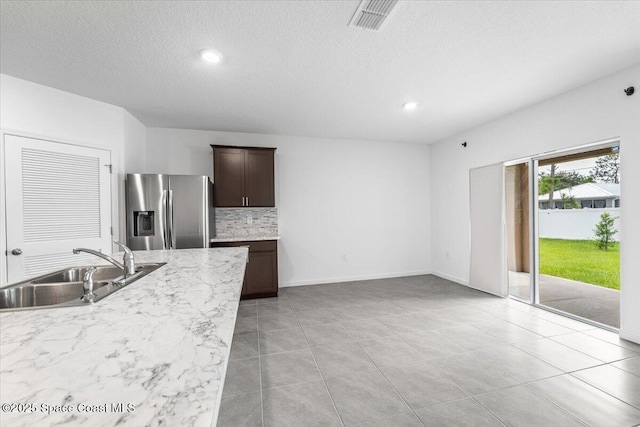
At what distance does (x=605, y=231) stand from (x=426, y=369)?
261 cm

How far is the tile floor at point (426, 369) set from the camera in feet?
5.89

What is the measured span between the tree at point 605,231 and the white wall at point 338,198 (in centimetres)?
273

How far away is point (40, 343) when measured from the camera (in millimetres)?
820

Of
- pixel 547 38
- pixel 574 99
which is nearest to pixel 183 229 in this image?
pixel 547 38

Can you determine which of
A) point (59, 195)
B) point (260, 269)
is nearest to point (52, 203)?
point (59, 195)

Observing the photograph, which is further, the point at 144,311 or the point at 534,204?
the point at 534,204

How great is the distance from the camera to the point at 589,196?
A: 3217 millimetres

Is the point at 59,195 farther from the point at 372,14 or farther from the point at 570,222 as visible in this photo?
the point at 570,222

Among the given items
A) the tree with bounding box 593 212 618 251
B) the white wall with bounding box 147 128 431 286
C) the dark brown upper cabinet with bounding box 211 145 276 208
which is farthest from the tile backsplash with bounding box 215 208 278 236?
the tree with bounding box 593 212 618 251

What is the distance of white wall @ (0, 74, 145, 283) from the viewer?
2.68 meters

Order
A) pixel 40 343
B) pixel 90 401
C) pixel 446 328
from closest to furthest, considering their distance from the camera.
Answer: pixel 90 401, pixel 40 343, pixel 446 328

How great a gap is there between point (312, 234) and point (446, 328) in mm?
2615

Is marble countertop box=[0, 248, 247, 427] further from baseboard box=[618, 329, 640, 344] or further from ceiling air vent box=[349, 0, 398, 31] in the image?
baseboard box=[618, 329, 640, 344]

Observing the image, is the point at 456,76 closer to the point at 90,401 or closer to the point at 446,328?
the point at 446,328
